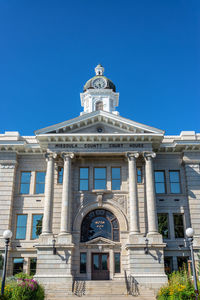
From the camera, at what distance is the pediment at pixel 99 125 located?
2880 centimetres

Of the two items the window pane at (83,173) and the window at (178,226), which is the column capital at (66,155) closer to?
the window pane at (83,173)

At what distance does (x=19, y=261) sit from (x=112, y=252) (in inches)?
315

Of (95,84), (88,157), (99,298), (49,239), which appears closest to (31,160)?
(88,157)

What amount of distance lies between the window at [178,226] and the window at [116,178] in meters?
5.92

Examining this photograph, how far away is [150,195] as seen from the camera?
27453 mm

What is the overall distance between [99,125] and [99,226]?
903 centimetres

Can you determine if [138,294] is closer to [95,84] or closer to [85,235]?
[85,235]

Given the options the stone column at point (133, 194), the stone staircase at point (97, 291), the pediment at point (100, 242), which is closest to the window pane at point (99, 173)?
the stone column at point (133, 194)

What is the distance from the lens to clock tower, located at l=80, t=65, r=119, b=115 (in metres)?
42.0

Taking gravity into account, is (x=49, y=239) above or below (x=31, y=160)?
below

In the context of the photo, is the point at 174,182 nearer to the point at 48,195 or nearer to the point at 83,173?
the point at 83,173

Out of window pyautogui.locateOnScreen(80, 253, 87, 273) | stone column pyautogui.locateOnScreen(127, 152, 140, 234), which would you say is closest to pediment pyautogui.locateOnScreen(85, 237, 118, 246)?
window pyautogui.locateOnScreen(80, 253, 87, 273)

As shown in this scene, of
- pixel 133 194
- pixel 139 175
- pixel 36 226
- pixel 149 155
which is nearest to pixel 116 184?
pixel 139 175

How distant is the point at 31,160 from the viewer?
30891 mm
